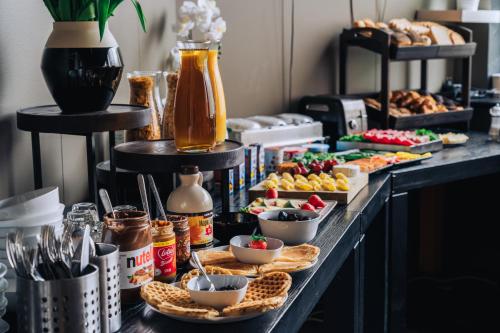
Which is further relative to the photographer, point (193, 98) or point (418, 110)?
point (418, 110)

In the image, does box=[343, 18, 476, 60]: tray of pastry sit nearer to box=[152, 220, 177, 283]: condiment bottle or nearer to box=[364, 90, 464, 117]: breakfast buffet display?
box=[364, 90, 464, 117]: breakfast buffet display

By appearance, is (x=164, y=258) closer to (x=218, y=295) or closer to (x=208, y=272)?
(x=208, y=272)

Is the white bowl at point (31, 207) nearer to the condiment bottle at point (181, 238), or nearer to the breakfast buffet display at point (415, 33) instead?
the condiment bottle at point (181, 238)

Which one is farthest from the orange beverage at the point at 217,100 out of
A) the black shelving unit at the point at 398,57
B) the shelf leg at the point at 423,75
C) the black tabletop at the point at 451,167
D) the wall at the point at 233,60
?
the shelf leg at the point at 423,75

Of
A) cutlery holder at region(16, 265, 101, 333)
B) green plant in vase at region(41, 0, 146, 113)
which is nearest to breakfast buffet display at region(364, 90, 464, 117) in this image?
green plant in vase at region(41, 0, 146, 113)

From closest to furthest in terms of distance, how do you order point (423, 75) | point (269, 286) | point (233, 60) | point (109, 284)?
point (109, 284) < point (269, 286) < point (233, 60) < point (423, 75)

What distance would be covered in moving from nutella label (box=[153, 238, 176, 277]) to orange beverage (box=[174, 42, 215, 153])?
0.37m

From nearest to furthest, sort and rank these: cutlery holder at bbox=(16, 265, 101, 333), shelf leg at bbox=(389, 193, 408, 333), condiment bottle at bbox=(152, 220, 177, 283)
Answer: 1. cutlery holder at bbox=(16, 265, 101, 333)
2. condiment bottle at bbox=(152, 220, 177, 283)
3. shelf leg at bbox=(389, 193, 408, 333)

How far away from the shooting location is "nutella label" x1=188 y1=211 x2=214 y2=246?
171cm

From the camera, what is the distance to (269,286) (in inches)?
57.7

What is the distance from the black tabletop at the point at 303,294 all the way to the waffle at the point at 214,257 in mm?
169

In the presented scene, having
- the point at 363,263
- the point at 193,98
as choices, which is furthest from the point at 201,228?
the point at 363,263

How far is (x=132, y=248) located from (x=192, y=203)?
0.35 m

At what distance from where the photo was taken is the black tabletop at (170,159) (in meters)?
1.77
